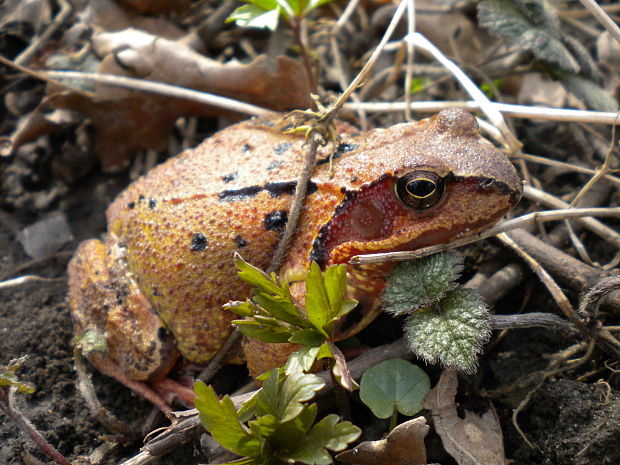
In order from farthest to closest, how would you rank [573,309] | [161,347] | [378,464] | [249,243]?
[161,347] → [249,243] → [573,309] → [378,464]

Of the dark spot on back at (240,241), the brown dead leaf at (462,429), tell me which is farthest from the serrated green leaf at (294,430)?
the dark spot on back at (240,241)

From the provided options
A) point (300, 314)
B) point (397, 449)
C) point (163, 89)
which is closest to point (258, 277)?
point (300, 314)

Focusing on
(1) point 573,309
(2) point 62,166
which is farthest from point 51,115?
(1) point 573,309

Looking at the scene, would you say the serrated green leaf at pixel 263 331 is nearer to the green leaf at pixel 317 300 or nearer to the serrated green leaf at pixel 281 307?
the serrated green leaf at pixel 281 307

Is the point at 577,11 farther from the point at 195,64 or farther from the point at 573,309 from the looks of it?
the point at 195,64

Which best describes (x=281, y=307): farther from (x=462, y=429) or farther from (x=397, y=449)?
(x=462, y=429)
